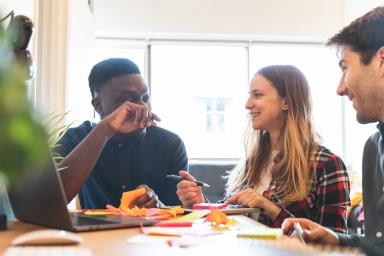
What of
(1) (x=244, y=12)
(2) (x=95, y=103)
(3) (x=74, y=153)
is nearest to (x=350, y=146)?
(1) (x=244, y=12)

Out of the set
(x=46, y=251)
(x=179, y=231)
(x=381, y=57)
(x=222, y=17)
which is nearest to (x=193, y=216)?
(x=179, y=231)

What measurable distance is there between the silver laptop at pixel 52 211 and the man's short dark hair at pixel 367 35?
881 millimetres

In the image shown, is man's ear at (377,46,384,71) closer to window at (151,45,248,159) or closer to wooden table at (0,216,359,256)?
wooden table at (0,216,359,256)

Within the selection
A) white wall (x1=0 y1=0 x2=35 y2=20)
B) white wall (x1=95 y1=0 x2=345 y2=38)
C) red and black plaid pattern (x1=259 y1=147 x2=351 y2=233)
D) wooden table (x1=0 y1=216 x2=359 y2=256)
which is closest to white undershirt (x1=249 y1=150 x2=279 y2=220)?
red and black plaid pattern (x1=259 y1=147 x2=351 y2=233)

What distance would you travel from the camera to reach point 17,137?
0.38ft

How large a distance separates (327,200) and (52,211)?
918mm

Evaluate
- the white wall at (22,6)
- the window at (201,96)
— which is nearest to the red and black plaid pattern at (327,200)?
the white wall at (22,6)

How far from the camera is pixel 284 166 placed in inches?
60.7

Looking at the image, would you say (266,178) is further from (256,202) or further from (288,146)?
(256,202)

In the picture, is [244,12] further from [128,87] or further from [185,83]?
[128,87]

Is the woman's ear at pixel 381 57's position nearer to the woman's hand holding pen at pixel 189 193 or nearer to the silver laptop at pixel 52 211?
the woman's hand holding pen at pixel 189 193

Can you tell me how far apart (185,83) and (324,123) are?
4.39 ft

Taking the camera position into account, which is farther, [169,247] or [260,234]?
[260,234]

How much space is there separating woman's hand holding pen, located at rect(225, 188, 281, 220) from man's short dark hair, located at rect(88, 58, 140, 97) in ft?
2.12
